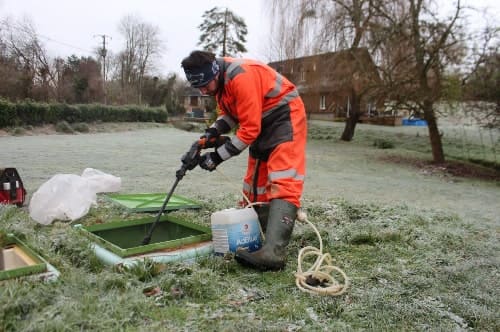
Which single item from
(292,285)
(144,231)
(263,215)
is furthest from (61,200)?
(292,285)

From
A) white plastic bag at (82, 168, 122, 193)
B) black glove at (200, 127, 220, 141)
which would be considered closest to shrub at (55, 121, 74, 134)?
white plastic bag at (82, 168, 122, 193)

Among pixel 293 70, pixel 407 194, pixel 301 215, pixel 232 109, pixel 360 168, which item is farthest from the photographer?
pixel 293 70

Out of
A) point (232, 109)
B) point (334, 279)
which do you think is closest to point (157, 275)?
point (334, 279)

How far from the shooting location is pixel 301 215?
281cm

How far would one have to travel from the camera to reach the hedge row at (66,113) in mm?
19078

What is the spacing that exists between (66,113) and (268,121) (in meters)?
21.8

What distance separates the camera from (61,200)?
3.82m

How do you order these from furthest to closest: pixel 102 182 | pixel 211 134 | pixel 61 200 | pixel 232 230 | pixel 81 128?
pixel 81 128 → pixel 102 182 → pixel 61 200 → pixel 211 134 → pixel 232 230

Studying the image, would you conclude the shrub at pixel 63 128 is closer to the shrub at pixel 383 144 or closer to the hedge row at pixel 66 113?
the hedge row at pixel 66 113

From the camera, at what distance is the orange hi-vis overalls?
2.74 meters

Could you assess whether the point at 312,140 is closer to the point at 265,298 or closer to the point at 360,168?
the point at 360,168

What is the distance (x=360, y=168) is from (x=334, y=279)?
9288 mm

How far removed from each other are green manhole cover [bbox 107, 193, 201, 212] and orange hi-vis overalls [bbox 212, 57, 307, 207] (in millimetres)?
1357

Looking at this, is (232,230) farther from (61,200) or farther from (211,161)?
(61,200)
